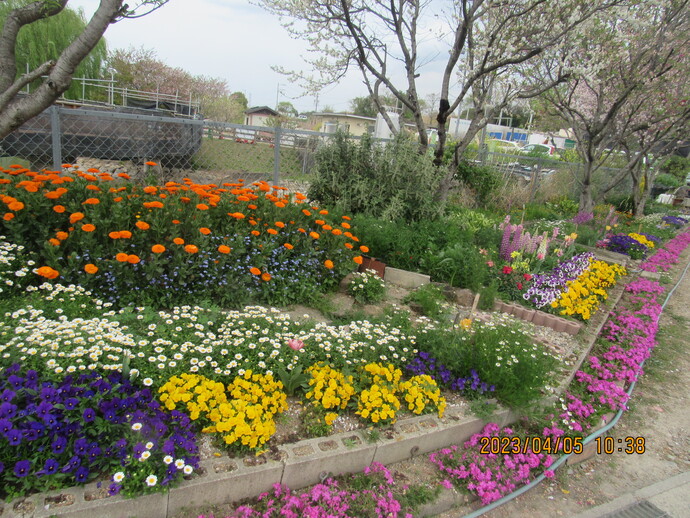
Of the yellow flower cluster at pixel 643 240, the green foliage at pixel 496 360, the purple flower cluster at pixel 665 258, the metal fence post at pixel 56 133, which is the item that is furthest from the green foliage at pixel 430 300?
the yellow flower cluster at pixel 643 240

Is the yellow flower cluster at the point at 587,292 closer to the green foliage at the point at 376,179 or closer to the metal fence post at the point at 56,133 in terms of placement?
the green foliage at the point at 376,179

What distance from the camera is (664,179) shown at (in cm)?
2466

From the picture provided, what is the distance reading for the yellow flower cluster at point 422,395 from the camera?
8.54 feet

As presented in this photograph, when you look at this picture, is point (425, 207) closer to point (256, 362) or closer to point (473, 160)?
point (256, 362)

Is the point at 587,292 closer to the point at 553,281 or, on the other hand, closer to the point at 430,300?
the point at 553,281

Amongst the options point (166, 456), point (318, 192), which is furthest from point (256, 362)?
point (318, 192)

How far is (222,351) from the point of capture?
97.9 inches

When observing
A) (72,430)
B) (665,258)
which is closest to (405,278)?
(72,430)

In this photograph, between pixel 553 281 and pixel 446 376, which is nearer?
pixel 446 376

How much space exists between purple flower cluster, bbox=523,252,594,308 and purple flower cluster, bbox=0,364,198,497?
3912 mm

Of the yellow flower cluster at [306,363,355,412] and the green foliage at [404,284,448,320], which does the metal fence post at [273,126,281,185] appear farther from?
the yellow flower cluster at [306,363,355,412]

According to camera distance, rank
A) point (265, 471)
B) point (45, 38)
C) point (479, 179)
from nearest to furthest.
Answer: point (265, 471), point (479, 179), point (45, 38)

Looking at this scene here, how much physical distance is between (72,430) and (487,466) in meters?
2.15

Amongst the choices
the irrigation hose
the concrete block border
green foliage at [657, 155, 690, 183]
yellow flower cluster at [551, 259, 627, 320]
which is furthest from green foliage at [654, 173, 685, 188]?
the concrete block border
